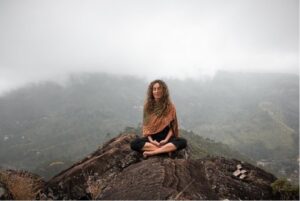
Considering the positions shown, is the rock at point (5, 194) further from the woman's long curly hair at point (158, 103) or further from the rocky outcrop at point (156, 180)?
the woman's long curly hair at point (158, 103)

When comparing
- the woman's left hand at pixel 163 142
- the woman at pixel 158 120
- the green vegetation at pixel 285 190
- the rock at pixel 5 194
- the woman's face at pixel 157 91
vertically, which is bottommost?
the rock at pixel 5 194

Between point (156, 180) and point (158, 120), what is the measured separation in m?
3.49

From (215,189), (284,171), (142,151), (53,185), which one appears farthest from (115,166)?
(284,171)

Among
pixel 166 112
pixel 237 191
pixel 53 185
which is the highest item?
pixel 166 112

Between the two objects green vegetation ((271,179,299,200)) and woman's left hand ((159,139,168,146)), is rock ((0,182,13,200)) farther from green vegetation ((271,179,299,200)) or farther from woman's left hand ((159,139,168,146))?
green vegetation ((271,179,299,200))

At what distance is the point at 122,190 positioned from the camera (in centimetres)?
723

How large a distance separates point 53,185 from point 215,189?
4301mm

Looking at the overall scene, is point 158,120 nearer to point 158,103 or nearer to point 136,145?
point 158,103

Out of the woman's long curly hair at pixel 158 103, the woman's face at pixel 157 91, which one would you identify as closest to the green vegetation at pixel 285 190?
the woman's long curly hair at pixel 158 103

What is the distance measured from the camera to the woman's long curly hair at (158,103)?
10.7 metres

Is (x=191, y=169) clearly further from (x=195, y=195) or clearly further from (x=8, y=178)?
(x=8, y=178)

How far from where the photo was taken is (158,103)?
10.8m

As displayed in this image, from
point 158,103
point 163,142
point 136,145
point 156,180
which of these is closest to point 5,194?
point 156,180

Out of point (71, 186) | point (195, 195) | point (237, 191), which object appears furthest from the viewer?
point (71, 186)
